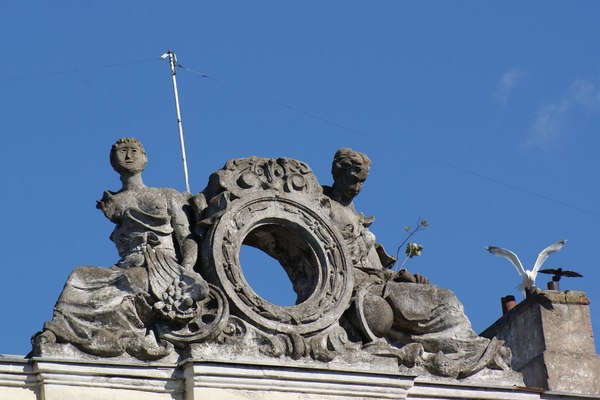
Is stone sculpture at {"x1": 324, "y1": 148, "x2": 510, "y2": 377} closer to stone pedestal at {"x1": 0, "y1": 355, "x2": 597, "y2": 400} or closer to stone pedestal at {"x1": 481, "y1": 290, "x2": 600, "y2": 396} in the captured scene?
stone pedestal at {"x1": 0, "y1": 355, "x2": 597, "y2": 400}

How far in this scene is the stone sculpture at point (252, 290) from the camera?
3384cm

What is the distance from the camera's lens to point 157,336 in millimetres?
33938

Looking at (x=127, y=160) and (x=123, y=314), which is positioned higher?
(x=127, y=160)

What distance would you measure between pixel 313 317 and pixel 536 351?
12.9 ft

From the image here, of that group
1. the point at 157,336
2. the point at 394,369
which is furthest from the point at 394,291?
the point at 157,336

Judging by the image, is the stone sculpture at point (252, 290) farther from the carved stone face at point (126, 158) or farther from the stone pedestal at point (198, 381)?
the stone pedestal at point (198, 381)

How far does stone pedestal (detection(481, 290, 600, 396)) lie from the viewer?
3669cm

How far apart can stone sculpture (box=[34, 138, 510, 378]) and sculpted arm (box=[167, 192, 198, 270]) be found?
0.04 feet

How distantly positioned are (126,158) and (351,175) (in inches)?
119

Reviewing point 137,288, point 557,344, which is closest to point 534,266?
point 557,344

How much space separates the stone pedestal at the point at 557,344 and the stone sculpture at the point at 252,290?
1.33 metres

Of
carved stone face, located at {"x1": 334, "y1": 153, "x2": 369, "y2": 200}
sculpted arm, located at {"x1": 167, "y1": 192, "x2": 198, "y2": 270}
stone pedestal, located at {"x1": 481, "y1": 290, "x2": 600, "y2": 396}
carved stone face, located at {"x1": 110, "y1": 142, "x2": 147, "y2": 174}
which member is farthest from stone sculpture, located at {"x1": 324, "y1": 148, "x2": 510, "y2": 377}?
carved stone face, located at {"x1": 110, "y1": 142, "x2": 147, "y2": 174}

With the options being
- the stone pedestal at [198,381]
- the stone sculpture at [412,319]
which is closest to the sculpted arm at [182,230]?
the stone pedestal at [198,381]

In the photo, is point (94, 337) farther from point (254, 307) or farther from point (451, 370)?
point (451, 370)
